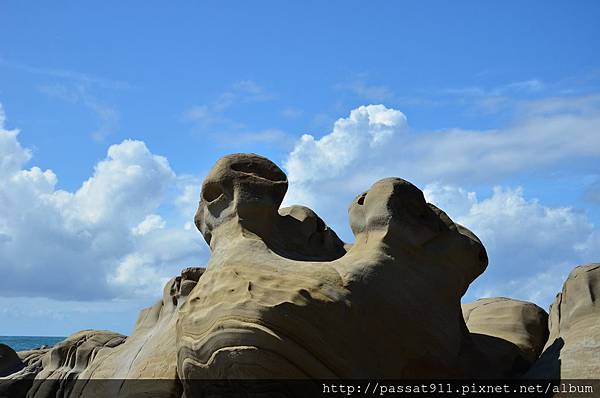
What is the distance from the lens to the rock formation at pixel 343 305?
15.7 ft

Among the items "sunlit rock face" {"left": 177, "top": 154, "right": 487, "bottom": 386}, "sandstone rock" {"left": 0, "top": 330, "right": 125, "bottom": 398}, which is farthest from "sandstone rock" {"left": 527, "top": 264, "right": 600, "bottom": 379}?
"sandstone rock" {"left": 0, "top": 330, "right": 125, "bottom": 398}

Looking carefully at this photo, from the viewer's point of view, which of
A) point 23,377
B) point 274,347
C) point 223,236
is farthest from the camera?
point 23,377

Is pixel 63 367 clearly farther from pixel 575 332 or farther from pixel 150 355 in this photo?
pixel 575 332

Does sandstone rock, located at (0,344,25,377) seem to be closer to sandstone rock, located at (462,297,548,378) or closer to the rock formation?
the rock formation

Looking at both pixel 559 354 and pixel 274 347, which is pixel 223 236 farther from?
pixel 559 354

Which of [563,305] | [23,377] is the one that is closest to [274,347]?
[563,305]

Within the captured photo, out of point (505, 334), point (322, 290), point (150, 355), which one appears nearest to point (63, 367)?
point (150, 355)

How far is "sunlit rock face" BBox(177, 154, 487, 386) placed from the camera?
15.6 ft

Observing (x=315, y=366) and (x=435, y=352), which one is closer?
(x=315, y=366)

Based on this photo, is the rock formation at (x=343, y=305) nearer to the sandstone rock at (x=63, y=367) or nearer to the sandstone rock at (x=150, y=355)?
the sandstone rock at (x=150, y=355)

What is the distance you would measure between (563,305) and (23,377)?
18.0 feet

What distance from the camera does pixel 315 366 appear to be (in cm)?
477

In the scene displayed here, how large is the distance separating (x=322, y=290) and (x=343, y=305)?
5.4 inches

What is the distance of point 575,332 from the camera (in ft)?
17.8
